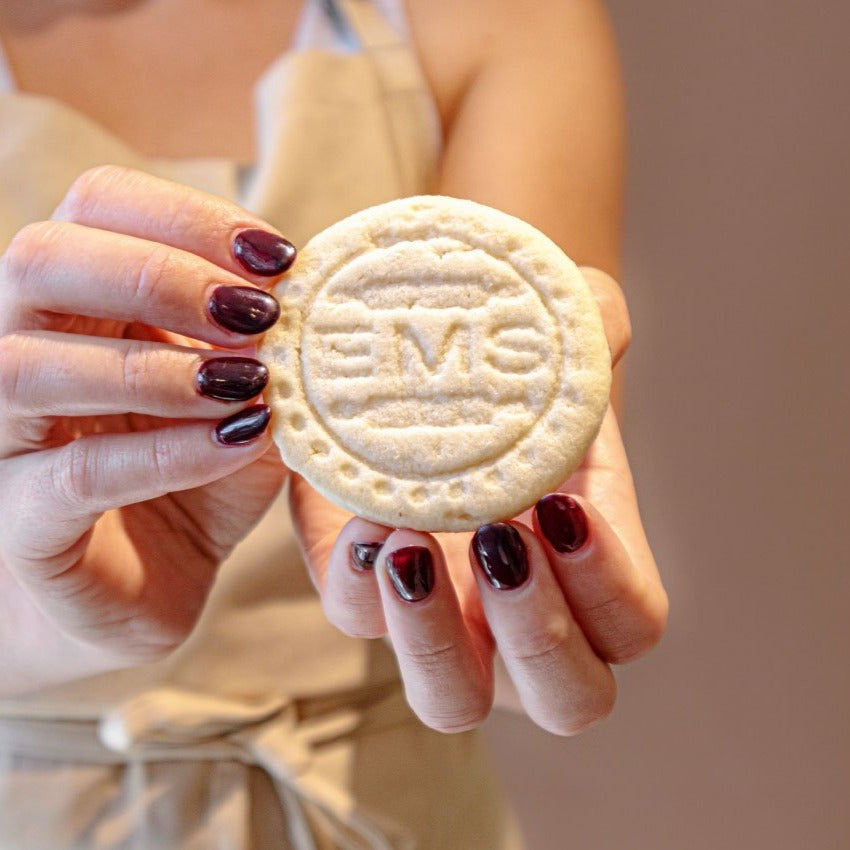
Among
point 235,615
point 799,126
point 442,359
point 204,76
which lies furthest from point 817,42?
point 235,615

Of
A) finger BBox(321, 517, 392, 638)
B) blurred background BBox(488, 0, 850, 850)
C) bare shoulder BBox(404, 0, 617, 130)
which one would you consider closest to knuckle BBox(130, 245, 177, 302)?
finger BBox(321, 517, 392, 638)

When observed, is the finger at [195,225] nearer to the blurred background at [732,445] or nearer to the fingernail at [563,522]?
the fingernail at [563,522]

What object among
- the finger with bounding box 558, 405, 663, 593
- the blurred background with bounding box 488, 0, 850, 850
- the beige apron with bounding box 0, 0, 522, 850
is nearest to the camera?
the finger with bounding box 558, 405, 663, 593

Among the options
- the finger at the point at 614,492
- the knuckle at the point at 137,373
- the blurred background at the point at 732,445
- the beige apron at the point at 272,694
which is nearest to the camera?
the knuckle at the point at 137,373

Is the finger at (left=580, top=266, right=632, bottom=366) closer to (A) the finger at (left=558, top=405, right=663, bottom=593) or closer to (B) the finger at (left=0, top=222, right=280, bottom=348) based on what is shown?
(A) the finger at (left=558, top=405, right=663, bottom=593)

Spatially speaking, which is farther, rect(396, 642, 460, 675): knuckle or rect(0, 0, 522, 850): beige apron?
rect(0, 0, 522, 850): beige apron

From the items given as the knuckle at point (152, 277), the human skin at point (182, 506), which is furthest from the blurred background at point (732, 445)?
the knuckle at point (152, 277)

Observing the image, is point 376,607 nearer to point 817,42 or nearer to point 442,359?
point 442,359
